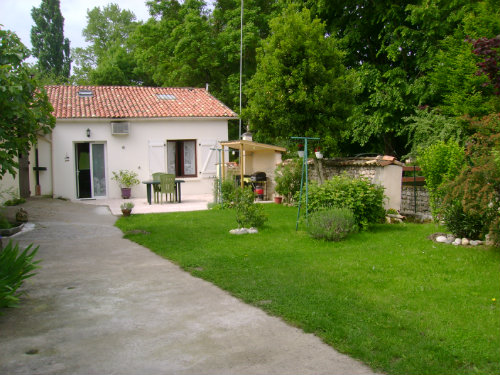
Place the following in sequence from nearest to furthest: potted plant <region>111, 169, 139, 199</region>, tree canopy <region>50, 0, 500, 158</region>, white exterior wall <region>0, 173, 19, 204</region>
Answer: tree canopy <region>50, 0, 500, 158</region>
white exterior wall <region>0, 173, 19, 204</region>
potted plant <region>111, 169, 139, 199</region>

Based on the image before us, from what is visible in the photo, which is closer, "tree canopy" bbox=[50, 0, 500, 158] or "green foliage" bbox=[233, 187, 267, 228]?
"green foliage" bbox=[233, 187, 267, 228]

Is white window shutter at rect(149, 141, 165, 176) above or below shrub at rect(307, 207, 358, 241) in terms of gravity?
above

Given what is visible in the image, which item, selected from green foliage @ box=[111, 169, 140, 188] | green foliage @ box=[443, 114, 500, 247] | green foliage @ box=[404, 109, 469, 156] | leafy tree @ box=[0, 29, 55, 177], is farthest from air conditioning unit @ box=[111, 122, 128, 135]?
green foliage @ box=[443, 114, 500, 247]

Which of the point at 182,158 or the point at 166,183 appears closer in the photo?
A: the point at 166,183

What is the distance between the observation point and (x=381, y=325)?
3.95 metres

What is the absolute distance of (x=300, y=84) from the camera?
436 inches

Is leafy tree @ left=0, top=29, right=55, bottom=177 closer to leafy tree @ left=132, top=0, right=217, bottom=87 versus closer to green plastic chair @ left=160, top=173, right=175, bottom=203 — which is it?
green plastic chair @ left=160, top=173, right=175, bottom=203

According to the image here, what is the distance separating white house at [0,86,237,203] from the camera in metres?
16.0

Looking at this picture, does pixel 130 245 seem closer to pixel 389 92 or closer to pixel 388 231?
pixel 388 231

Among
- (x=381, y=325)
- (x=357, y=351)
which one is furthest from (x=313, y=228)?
(x=357, y=351)

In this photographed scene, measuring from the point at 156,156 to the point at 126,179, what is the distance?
144 centimetres

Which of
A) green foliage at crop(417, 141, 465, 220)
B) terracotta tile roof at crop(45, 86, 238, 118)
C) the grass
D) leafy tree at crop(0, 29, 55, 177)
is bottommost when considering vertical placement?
the grass

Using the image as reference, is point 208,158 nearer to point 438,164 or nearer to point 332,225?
point 438,164

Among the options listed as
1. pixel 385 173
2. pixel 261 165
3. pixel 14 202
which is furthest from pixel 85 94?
pixel 385 173
